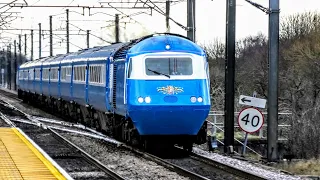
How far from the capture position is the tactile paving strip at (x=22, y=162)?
36.9 feet

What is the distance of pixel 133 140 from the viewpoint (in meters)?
17.0

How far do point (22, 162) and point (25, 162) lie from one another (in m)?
0.06

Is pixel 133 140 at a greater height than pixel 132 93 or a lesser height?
lesser

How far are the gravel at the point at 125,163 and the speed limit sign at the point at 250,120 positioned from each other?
3.14 m

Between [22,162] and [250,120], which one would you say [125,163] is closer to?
[22,162]

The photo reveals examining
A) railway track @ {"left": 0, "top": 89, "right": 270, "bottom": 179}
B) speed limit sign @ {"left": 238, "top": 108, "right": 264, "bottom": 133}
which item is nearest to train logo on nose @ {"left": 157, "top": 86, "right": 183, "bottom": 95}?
railway track @ {"left": 0, "top": 89, "right": 270, "bottom": 179}

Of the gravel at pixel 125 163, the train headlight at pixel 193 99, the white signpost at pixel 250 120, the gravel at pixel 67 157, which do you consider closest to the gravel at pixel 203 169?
the gravel at pixel 125 163

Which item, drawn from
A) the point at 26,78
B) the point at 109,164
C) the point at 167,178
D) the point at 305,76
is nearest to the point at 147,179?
the point at 167,178

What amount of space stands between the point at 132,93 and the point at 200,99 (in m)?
1.70

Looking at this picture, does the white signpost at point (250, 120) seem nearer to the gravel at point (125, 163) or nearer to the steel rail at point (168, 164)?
the steel rail at point (168, 164)

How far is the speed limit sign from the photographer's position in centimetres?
1675

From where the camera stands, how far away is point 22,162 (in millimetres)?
12891

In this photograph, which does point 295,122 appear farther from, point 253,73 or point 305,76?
point 253,73

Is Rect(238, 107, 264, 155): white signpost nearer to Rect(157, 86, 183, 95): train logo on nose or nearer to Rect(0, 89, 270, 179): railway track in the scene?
Rect(0, 89, 270, 179): railway track
